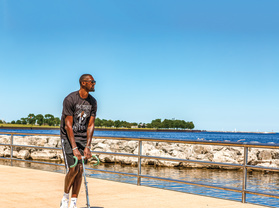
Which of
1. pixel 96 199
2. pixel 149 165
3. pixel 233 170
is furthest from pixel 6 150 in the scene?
pixel 96 199

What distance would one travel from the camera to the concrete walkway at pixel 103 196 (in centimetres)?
751

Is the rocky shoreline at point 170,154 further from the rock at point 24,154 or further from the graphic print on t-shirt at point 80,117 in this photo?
the graphic print on t-shirt at point 80,117

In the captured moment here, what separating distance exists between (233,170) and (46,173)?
1722 centimetres

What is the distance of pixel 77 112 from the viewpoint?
242 inches

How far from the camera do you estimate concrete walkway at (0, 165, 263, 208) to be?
7512mm

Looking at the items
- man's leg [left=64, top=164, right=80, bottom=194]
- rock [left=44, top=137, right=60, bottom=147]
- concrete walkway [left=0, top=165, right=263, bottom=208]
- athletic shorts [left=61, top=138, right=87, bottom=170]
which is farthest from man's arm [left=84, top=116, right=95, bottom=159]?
rock [left=44, top=137, right=60, bottom=147]

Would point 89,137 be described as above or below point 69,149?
above

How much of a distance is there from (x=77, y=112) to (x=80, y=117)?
8 centimetres

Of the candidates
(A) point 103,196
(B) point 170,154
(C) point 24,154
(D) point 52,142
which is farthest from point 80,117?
(D) point 52,142

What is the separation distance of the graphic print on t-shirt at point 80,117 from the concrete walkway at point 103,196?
175 centimetres

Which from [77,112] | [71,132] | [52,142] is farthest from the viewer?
[52,142]

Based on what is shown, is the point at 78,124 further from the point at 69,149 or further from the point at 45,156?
the point at 45,156

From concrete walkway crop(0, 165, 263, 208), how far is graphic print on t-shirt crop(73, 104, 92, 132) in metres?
1.75

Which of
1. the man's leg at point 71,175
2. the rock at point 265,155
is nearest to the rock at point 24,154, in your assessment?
the rock at point 265,155
